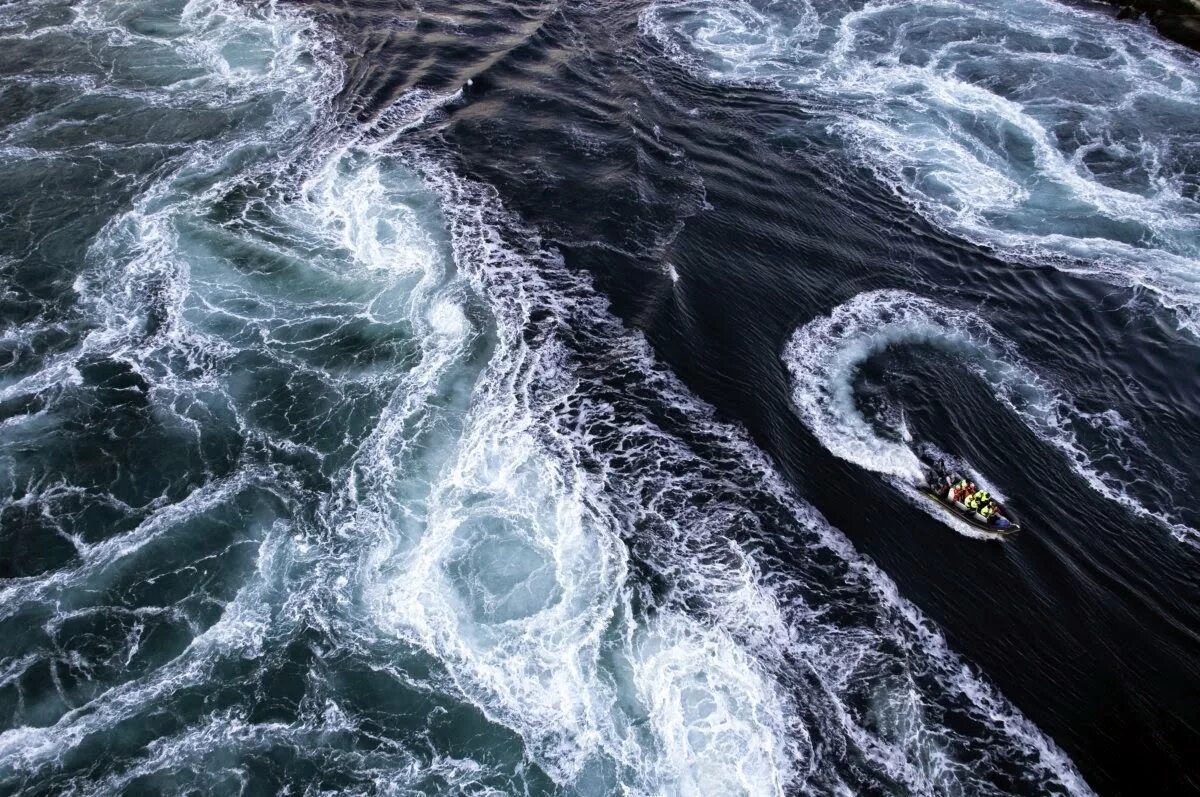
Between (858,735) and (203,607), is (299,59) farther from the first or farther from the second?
(858,735)

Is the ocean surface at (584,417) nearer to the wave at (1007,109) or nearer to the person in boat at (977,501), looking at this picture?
the wave at (1007,109)

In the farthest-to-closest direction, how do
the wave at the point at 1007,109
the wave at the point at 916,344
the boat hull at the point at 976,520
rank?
the wave at the point at 1007,109, the wave at the point at 916,344, the boat hull at the point at 976,520

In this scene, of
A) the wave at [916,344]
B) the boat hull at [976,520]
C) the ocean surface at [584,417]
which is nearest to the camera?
the ocean surface at [584,417]

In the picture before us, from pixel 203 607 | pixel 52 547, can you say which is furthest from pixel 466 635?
pixel 52 547

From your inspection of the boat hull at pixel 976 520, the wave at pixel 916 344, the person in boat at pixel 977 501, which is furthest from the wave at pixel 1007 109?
the person in boat at pixel 977 501

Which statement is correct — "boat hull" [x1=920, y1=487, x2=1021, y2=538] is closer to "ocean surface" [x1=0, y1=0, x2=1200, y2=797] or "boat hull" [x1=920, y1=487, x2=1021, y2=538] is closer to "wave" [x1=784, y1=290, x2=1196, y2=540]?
"ocean surface" [x1=0, y1=0, x2=1200, y2=797]
